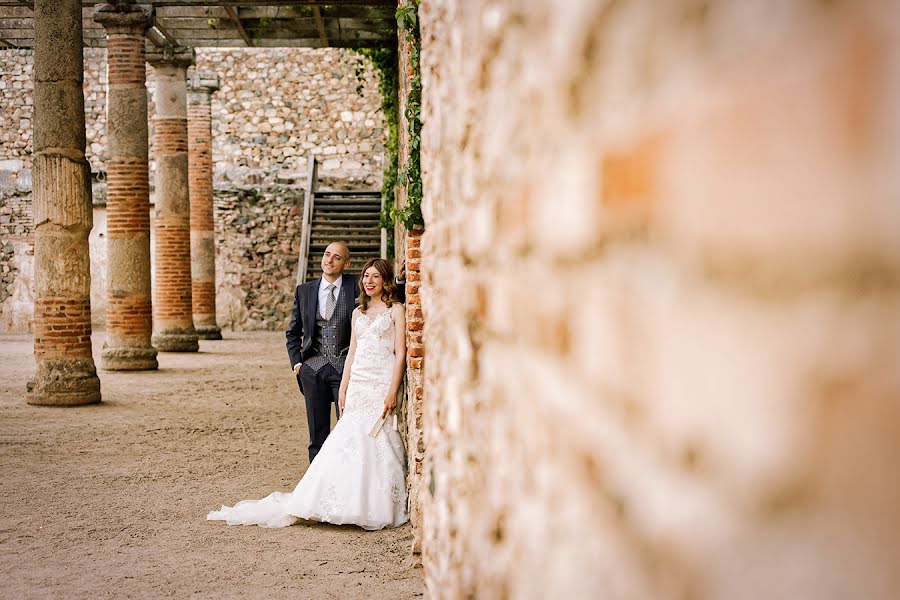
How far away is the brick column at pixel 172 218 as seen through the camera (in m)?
14.5

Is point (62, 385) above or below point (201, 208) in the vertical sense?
below

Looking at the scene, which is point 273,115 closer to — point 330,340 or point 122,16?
point 122,16

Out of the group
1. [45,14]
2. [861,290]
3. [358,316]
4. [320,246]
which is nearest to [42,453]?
[358,316]

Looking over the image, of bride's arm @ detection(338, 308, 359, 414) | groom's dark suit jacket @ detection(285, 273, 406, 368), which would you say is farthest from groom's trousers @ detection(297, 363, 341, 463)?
bride's arm @ detection(338, 308, 359, 414)

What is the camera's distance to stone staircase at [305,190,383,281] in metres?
17.4

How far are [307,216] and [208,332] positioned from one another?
3.16 meters

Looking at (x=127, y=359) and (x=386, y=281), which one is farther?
(x=127, y=359)

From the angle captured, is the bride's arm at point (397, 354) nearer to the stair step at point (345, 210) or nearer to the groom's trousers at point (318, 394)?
the groom's trousers at point (318, 394)

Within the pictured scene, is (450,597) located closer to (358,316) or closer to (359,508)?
(359,508)

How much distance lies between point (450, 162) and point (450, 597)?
2.61ft

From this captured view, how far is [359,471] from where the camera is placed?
187 inches

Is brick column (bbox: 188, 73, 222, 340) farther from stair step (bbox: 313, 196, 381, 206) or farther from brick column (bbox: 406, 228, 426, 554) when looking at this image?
brick column (bbox: 406, 228, 426, 554)

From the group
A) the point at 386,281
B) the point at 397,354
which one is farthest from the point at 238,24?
the point at 397,354

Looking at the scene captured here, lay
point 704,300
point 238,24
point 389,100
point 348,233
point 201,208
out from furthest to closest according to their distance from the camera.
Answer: point 348,233 → point 201,208 → point 238,24 → point 389,100 → point 704,300
